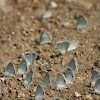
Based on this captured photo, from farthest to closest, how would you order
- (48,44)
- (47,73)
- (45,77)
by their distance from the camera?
(48,44)
(45,77)
(47,73)

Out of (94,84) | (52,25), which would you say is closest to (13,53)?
(52,25)

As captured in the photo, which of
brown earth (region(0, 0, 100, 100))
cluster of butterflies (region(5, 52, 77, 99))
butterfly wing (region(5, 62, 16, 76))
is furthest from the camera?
butterfly wing (region(5, 62, 16, 76))

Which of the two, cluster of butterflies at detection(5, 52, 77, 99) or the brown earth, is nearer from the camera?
cluster of butterflies at detection(5, 52, 77, 99)

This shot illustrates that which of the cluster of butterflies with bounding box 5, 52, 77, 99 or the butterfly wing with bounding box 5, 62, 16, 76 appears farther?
the butterfly wing with bounding box 5, 62, 16, 76

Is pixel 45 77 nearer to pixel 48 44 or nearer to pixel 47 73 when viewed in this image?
pixel 47 73

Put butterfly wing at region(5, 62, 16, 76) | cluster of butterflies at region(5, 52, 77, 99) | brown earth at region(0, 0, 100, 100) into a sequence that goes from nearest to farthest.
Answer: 1. cluster of butterflies at region(5, 52, 77, 99)
2. brown earth at region(0, 0, 100, 100)
3. butterfly wing at region(5, 62, 16, 76)

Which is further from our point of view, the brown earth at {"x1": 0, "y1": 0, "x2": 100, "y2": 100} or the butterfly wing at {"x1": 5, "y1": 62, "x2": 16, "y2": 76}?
the butterfly wing at {"x1": 5, "y1": 62, "x2": 16, "y2": 76}

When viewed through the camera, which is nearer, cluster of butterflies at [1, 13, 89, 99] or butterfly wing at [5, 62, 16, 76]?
cluster of butterflies at [1, 13, 89, 99]

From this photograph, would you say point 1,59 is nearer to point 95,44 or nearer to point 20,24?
point 20,24

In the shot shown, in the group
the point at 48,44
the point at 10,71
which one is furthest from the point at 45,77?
the point at 48,44
